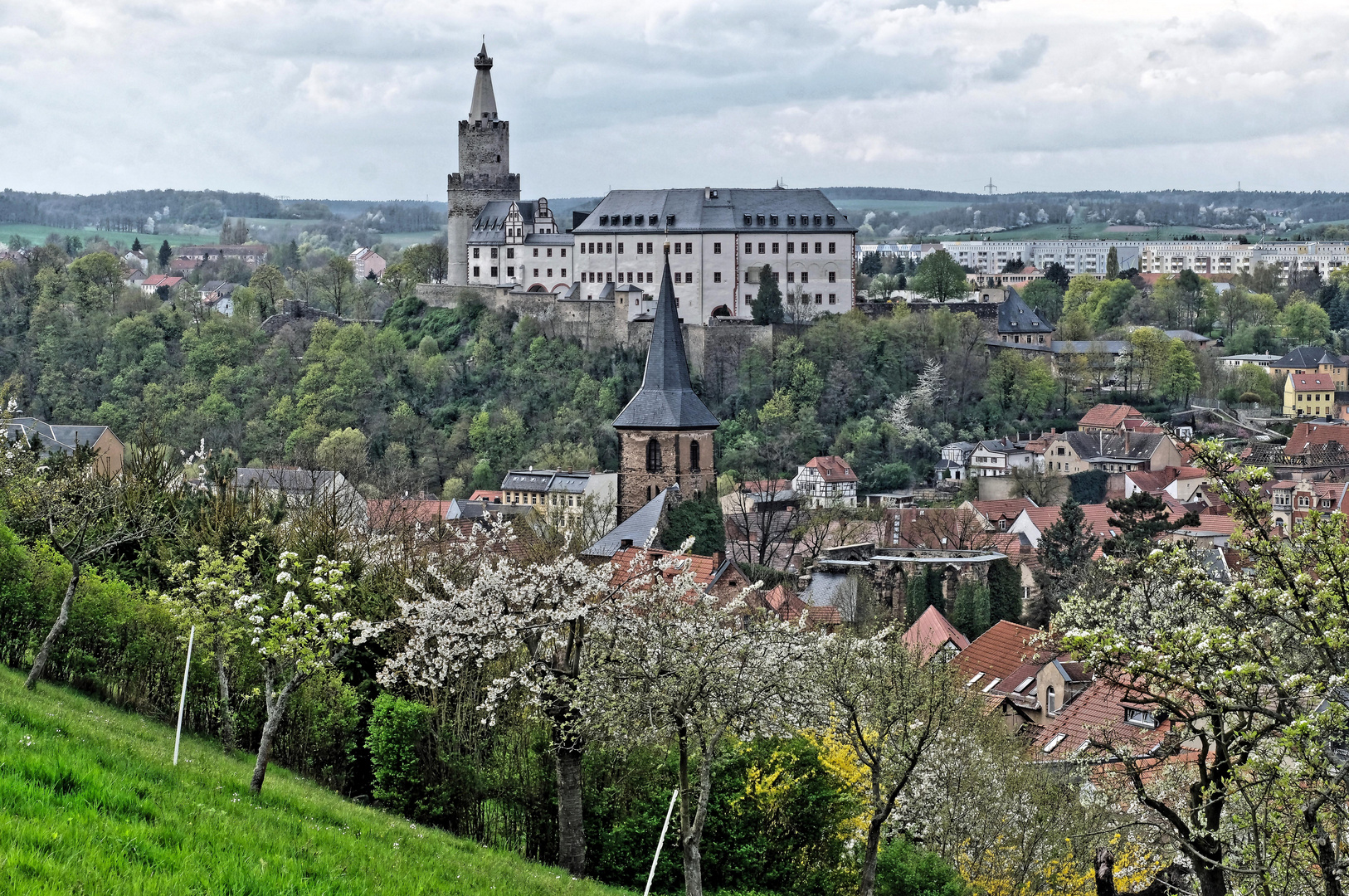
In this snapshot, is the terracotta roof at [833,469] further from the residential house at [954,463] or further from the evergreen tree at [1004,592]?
the evergreen tree at [1004,592]

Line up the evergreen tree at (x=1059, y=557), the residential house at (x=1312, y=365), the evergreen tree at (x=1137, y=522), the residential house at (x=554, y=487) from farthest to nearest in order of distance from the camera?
Result: the residential house at (x=1312, y=365) < the residential house at (x=554, y=487) < the evergreen tree at (x=1059, y=557) < the evergreen tree at (x=1137, y=522)

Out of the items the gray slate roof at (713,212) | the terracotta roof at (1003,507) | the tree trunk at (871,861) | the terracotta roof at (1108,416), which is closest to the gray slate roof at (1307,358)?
the terracotta roof at (1108,416)

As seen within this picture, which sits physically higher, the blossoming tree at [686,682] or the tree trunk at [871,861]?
the blossoming tree at [686,682]

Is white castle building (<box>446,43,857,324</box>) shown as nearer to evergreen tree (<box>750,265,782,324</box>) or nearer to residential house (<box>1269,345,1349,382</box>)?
evergreen tree (<box>750,265,782,324</box>)

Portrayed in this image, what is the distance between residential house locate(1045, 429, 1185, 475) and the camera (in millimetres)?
88250

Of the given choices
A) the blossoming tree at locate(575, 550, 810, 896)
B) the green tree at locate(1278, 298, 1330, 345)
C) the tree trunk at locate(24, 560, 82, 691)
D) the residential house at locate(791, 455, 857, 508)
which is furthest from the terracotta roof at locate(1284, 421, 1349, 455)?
the tree trunk at locate(24, 560, 82, 691)

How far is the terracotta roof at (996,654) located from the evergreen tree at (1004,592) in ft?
36.9

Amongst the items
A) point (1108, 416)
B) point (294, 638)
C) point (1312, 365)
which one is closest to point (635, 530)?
point (294, 638)

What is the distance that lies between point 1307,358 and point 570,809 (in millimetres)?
112547

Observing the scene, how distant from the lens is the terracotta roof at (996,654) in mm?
38938

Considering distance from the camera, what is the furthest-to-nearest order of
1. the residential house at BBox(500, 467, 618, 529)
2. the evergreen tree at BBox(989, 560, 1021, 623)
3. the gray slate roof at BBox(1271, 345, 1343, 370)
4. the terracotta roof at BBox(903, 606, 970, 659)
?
1. the gray slate roof at BBox(1271, 345, 1343, 370)
2. the residential house at BBox(500, 467, 618, 529)
3. the evergreen tree at BBox(989, 560, 1021, 623)
4. the terracotta roof at BBox(903, 606, 970, 659)

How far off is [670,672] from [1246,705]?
714cm

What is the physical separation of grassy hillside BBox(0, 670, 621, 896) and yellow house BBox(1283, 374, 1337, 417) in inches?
4171

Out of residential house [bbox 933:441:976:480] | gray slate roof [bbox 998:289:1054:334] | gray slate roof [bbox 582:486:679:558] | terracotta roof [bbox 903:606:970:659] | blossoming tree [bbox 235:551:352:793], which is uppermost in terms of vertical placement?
blossoming tree [bbox 235:551:352:793]
